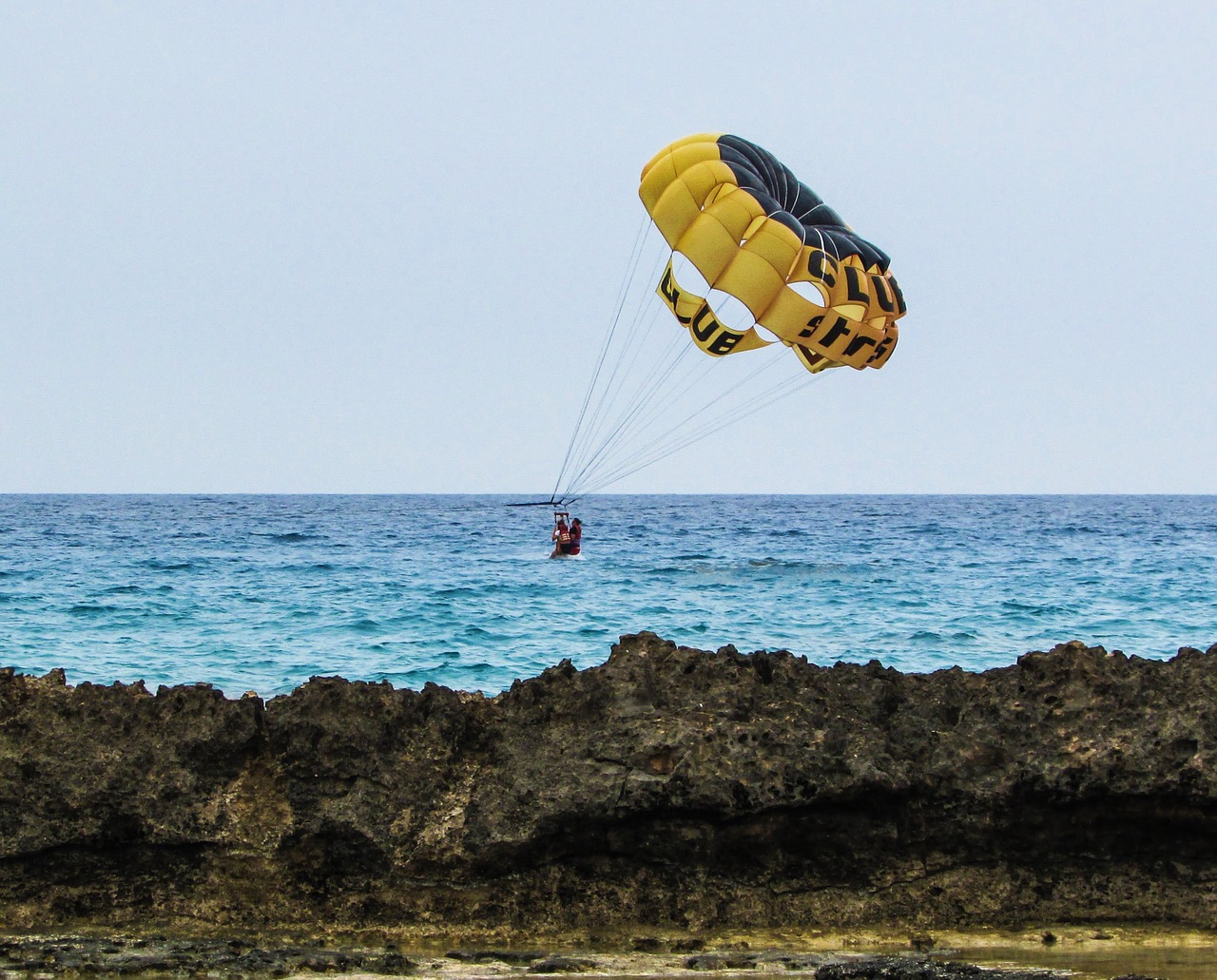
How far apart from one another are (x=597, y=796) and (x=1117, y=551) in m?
34.6

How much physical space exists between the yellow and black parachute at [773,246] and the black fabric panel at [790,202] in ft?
0.05

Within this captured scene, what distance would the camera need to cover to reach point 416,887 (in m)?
5.32

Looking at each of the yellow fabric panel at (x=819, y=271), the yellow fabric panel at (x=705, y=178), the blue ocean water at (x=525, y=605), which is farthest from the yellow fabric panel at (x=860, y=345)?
the blue ocean water at (x=525, y=605)

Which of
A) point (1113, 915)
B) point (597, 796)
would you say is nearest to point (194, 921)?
point (597, 796)

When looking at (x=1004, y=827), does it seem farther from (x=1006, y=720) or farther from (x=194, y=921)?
(x=194, y=921)

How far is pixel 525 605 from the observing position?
65.2 ft

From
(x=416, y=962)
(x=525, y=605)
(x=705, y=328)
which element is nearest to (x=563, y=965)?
(x=416, y=962)

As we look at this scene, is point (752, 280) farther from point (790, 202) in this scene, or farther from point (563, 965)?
point (563, 965)

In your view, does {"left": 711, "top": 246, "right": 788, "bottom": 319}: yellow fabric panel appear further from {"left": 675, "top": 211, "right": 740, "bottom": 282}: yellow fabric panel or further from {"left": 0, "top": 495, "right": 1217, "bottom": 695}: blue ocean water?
{"left": 0, "top": 495, "right": 1217, "bottom": 695}: blue ocean water

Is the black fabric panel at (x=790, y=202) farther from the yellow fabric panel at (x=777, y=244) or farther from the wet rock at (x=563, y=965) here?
the wet rock at (x=563, y=965)

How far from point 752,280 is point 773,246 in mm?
541

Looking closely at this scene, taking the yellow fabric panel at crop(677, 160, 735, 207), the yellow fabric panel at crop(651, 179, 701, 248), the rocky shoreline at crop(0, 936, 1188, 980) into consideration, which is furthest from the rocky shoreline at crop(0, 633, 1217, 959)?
the yellow fabric panel at crop(651, 179, 701, 248)

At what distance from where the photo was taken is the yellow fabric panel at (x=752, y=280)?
14.8m

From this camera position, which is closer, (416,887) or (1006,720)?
(416,887)
